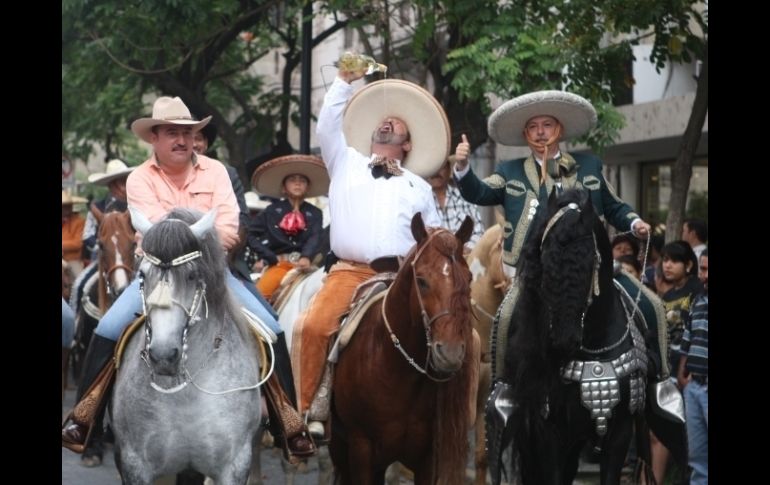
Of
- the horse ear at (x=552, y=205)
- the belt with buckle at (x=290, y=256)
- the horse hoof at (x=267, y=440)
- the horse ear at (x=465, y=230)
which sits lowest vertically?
the horse hoof at (x=267, y=440)

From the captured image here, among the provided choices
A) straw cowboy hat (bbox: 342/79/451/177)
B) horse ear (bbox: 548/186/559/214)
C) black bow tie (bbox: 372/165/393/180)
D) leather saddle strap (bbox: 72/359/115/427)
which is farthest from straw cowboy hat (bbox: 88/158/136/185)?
horse ear (bbox: 548/186/559/214)

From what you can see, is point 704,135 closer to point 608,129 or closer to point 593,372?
point 608,129

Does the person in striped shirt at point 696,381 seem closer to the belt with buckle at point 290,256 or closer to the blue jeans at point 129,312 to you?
the blue jeans at point 129,312

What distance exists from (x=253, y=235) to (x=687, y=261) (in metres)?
4.71

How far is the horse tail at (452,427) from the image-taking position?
934 cm

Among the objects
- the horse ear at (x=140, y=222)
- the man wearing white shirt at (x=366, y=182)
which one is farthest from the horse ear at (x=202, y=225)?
the man wearing white shirt at (x=366, y=182)

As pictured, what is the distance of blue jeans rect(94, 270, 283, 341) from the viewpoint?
8.92m

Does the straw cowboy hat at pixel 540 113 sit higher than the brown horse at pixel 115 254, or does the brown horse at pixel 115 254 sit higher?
the straw cowboy hat at pixel 540 113

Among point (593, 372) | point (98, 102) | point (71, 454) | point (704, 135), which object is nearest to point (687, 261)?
point (593, 372)

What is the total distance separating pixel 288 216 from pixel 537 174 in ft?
17.8

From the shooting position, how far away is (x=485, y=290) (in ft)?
41.9

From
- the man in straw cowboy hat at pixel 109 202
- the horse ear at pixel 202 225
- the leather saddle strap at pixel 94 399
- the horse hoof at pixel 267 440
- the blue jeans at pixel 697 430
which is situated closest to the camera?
the horse ear at pixel 202 225

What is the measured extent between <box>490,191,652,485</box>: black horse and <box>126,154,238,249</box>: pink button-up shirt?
1935 millimetres

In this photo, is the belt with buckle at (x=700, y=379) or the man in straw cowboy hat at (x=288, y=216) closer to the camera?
the belt with buckle at (x=700, y=379)
